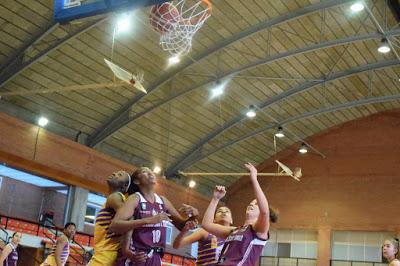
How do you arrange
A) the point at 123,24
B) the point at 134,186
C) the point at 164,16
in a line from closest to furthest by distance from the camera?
the point at 134,186
the point at 164,16
the point at 123,24

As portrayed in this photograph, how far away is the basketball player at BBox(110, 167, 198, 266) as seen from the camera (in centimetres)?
557

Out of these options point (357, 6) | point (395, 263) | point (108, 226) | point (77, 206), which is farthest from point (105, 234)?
point (77, 206)

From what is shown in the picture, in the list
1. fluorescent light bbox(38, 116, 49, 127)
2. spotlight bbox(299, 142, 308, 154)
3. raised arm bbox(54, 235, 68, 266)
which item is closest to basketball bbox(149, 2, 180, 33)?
raised arm bbox(54, 235, 68, 266)

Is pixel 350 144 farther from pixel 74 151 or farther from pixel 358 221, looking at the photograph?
pixel 74 151

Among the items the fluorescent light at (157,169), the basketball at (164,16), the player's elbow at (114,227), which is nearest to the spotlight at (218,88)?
the fluorescent light at (157,169)

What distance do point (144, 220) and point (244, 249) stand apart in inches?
44.9

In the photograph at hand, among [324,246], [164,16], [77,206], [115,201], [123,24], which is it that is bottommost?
[115,201]

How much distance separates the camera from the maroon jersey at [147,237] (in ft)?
18.9

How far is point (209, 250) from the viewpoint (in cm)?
812

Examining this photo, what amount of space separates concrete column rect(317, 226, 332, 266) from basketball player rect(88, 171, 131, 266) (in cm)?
2470

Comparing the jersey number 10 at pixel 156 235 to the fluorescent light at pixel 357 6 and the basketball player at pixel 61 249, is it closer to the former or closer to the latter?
the basketball player at pixel 61 249

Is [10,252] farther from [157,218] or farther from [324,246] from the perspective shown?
[324,246]

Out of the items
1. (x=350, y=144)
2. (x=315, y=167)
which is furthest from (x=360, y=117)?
(x=315, y=167)

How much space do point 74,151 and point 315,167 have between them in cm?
1370
